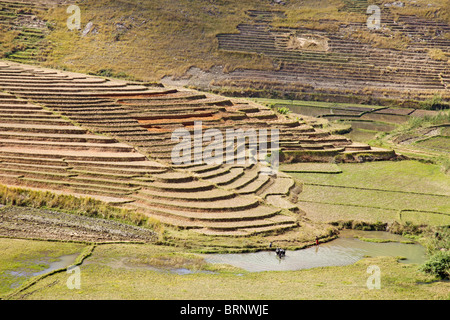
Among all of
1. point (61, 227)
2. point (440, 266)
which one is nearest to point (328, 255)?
point (440, 266)

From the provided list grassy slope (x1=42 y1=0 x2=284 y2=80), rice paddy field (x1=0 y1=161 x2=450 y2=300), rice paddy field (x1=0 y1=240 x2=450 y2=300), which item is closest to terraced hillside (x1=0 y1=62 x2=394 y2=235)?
rice paddy field (x1=0 y1=161 x2=450 y2=300)

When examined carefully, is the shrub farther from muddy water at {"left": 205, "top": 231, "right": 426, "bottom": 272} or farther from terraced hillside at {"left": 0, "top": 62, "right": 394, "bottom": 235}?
terraced hillside at {"left": 0, "top": 62, "right": 394, "bottom": 235}

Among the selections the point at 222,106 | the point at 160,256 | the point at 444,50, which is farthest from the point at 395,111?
the point at 160,256

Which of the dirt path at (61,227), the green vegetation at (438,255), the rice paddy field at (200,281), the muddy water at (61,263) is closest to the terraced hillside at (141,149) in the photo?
the dirt path at (61,227)

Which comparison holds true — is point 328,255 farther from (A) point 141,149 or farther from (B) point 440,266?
(A) point 141,149

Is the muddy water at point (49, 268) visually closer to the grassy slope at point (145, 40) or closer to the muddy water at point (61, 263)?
the muddy water at point (61, 263)
